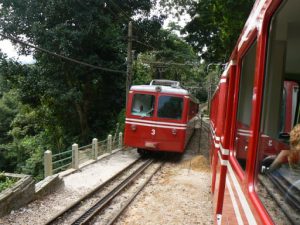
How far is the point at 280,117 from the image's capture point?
191cm

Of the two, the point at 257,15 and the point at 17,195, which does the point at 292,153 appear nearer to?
the point at 257,15

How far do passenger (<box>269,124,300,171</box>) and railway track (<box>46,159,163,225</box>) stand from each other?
591 cm

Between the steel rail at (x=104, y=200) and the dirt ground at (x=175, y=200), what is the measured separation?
58 cm

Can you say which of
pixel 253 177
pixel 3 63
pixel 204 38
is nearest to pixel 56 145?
pixel 3 63

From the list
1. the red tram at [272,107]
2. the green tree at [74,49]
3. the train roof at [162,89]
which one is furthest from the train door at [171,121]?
the red tram at [272,107]

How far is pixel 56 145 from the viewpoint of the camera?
22.6 meters

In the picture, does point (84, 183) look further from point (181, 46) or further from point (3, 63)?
point (181, 46)

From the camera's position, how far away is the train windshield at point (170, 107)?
1395 cm

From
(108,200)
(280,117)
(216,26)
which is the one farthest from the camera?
(216,26)

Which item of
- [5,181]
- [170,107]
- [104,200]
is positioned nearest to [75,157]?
[104,200]

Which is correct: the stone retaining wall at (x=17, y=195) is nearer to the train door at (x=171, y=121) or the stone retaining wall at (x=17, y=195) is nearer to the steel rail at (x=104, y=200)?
the steel rail at (x=104, y=200)

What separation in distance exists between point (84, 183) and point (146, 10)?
13672mm

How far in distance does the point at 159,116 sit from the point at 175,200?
5350 millimetres

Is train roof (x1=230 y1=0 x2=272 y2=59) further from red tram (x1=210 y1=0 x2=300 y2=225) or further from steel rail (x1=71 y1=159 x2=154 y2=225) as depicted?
steel rail (x1=71 y1=159 x2=154 y2=225)
